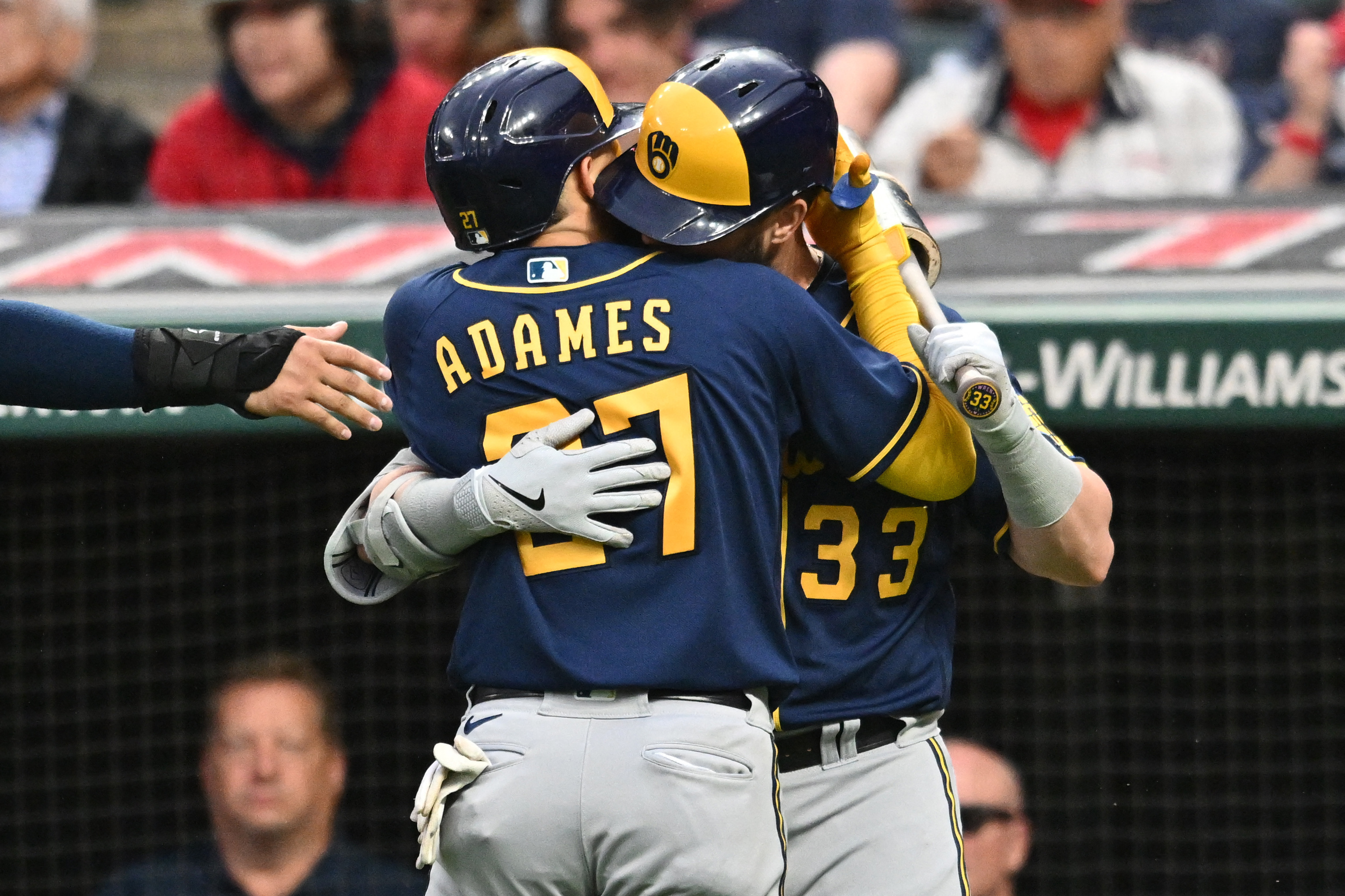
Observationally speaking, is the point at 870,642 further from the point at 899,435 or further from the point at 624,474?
the point at 624,474

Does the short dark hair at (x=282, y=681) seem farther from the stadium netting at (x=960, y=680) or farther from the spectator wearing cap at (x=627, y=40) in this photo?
the spectator wearing cap at (x=627, y=40)

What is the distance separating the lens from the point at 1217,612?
147 inches

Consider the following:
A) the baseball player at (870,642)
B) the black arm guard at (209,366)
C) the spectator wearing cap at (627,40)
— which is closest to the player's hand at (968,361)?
the baseball player at (870,642)

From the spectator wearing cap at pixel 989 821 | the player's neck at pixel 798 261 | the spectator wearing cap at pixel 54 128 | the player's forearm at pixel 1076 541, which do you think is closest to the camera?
the player's forearm at pixel 1076 541

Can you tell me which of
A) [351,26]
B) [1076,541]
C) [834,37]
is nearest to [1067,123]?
[834,37]

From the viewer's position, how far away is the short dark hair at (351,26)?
11.7ft

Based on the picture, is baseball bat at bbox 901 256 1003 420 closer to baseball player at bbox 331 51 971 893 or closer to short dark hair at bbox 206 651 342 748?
baseball player at bbox 331 51 971 893

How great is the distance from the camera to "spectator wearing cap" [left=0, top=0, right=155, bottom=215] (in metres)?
3.54

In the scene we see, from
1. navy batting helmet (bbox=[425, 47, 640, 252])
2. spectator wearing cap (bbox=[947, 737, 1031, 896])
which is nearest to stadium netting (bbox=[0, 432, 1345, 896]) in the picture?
spectator wearing cap (bbox=[947, 737, 1031, 896])

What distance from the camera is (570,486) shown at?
5.28 feet

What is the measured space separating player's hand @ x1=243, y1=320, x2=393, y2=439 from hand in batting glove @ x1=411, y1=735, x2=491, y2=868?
1.29 feet

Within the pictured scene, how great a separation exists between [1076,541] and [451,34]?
2.49 metres

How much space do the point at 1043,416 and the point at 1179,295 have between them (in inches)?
12.1

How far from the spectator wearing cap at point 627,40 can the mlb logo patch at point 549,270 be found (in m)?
1.95
